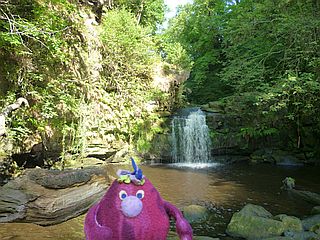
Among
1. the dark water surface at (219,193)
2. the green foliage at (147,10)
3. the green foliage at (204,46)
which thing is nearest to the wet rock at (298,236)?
the dark water surface at (219,193)

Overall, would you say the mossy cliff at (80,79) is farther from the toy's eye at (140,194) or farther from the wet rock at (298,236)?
the wet rock at (298,236)

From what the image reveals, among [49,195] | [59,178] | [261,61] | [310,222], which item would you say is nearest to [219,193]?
[310,222]

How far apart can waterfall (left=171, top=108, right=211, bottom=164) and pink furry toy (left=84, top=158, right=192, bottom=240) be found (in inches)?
558

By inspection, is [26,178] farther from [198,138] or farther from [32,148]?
[198,138]

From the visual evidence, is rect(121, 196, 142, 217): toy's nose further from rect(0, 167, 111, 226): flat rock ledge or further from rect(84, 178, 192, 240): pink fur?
rect(0, 167, 111, 226): flat rock ledge

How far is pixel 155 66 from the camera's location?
663 inches

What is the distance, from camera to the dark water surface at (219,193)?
5387mm

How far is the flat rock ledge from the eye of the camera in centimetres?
511

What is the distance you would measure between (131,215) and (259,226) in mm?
4529

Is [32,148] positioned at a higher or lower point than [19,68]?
lower

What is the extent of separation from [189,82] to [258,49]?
11.1 m

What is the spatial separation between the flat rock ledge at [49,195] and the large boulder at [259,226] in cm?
274

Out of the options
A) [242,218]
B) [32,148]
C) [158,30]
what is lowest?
[242,218]

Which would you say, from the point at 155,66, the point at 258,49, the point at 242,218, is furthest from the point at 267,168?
the point at 242,218
